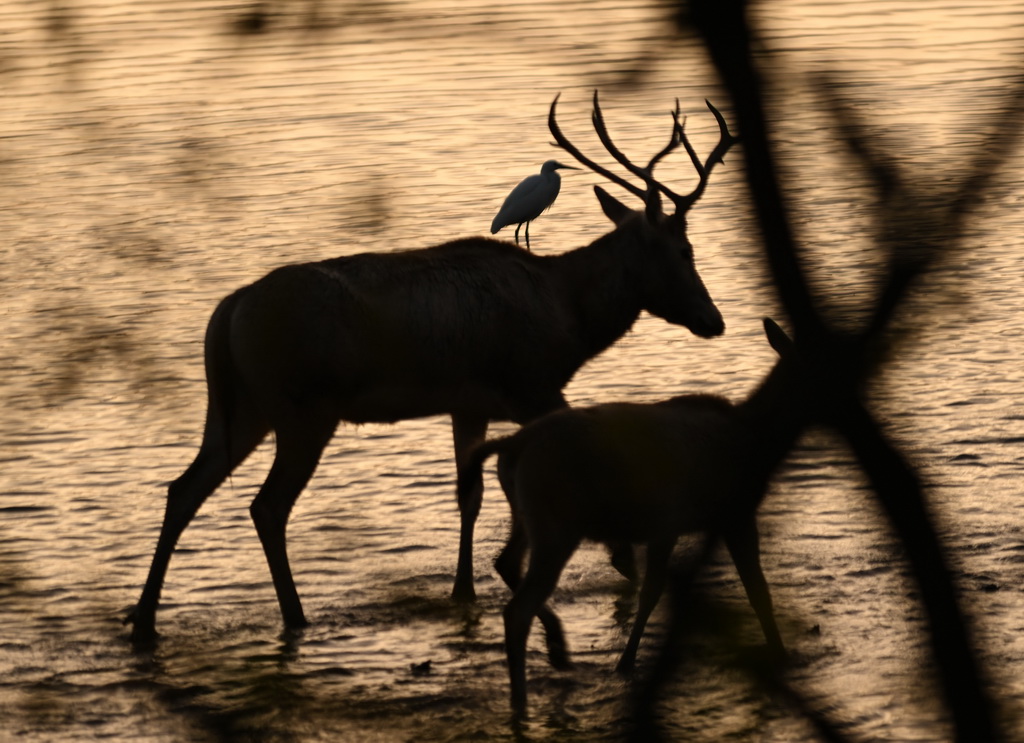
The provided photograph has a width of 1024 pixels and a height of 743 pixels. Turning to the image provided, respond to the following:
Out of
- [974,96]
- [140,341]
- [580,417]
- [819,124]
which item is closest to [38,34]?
[140,341]

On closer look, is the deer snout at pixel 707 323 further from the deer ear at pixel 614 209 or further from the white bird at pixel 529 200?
the white bird at pixel 529 200

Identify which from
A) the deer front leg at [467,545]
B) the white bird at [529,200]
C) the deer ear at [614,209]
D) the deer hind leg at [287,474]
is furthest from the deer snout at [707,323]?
the white bird at [529,200]

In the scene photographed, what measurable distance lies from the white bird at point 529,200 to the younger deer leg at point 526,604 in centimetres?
701

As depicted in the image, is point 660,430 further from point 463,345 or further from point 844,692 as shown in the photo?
point 463,345

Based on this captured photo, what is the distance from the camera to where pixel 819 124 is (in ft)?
5.64

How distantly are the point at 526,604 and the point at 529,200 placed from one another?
7.39 meters

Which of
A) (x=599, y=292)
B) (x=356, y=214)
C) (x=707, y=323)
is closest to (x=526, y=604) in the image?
(x=599, y=292)

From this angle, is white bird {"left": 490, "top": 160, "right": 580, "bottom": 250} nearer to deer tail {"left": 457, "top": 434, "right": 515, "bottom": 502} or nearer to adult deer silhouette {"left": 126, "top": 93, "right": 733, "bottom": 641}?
adult deer silhouette {"left": 126, "top": 93, "right": 733, "bottom": 641}

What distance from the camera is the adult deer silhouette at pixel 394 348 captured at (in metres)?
6.19

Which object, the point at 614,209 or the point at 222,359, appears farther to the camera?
the point at 614,209

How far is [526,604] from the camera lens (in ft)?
17.0

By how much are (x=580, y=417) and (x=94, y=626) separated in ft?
6.51

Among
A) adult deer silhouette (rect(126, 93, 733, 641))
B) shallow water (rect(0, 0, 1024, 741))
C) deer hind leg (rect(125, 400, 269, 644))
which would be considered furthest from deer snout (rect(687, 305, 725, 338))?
deer hind leg (rect(125, 400, 269, 644))

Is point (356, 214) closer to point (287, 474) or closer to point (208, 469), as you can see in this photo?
point (287, 474)
